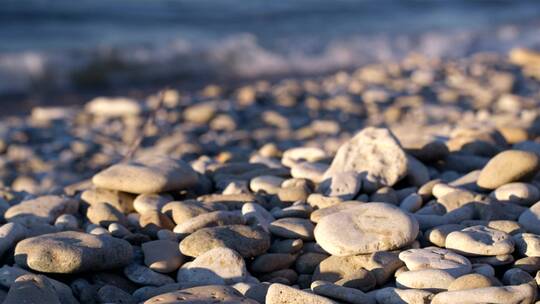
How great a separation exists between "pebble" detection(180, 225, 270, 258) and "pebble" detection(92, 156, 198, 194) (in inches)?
22.5

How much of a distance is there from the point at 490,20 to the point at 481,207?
15203 millimetres

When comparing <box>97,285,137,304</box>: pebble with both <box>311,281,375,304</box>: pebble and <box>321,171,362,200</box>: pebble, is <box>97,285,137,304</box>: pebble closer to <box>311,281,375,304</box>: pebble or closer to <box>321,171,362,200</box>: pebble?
<box>311,281,375,304</box>: pebble

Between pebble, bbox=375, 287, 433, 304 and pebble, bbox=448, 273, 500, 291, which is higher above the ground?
pebble, bbox=448, 273, 500, 291

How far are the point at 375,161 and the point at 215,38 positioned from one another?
396 inches

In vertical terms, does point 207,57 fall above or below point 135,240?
below

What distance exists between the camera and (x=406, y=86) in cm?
811

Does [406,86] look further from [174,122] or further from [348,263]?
[348,263]

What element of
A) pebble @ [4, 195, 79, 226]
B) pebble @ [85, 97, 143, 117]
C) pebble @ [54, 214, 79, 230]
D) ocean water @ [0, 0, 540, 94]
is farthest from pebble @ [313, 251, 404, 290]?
ocean water @ [0, 0, 540, 94]

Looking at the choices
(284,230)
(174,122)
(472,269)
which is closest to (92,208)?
(284,230)

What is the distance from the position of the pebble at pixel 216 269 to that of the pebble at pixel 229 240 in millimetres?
60

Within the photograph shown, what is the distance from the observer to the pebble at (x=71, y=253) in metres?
2.20

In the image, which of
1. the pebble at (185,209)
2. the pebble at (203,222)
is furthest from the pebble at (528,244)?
the pebble at (185,209)

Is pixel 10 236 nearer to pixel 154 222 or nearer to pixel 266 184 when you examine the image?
pixel 154 222

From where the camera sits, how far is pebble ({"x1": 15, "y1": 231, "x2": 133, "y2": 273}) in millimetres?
2199
